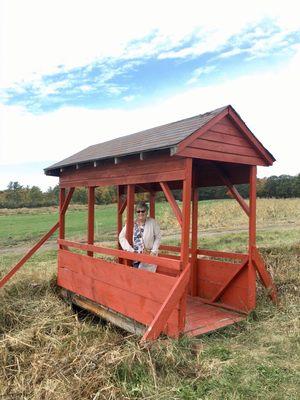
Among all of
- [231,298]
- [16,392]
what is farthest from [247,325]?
[16,392]

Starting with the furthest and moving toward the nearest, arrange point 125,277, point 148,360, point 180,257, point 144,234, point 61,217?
point 61,217, point 144,234, point 125,277, point 180,257, point 148,360

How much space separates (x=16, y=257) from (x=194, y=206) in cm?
811

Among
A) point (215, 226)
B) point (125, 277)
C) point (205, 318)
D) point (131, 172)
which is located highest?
point (131, 172)

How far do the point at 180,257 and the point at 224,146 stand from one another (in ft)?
5.84

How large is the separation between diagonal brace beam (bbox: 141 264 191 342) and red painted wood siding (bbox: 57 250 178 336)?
157 mm

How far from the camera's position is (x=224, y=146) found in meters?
5.68

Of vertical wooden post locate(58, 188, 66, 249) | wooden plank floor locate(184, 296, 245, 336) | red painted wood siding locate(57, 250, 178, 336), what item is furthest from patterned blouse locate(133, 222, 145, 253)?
vertical wooden post locate(58, 188, 66, 249)

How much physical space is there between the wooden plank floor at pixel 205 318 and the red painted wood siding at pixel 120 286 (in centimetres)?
44

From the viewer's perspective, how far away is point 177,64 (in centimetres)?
1257

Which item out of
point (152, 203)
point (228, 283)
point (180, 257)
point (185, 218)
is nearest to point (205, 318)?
point (228, 283)

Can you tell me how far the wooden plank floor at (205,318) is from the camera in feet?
17.3

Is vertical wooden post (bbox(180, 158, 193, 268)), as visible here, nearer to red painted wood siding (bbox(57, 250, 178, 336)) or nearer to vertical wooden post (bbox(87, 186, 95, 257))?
red painted wood siding (bbox(57, 250, 178, 336))

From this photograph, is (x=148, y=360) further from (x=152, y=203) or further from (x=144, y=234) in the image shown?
(x=152, y=203)

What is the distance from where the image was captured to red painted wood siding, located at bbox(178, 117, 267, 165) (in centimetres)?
526
